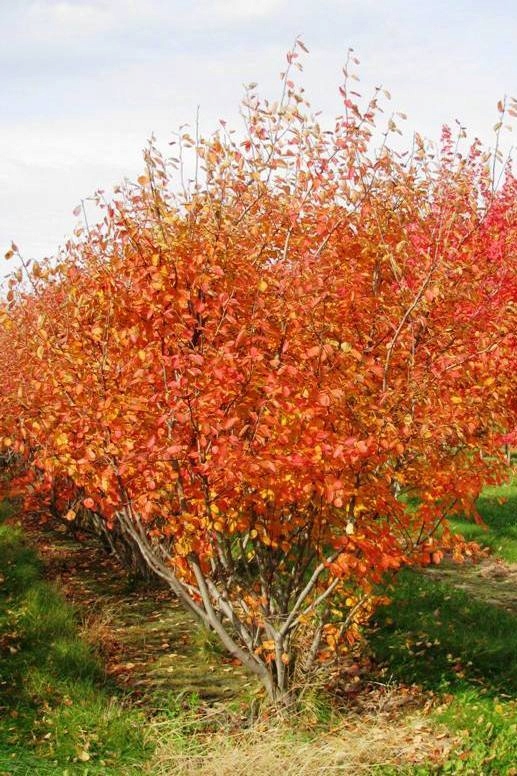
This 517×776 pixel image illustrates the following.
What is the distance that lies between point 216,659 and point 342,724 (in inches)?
86.4

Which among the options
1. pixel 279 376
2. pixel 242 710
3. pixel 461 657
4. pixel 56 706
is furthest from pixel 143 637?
pixel 279 376

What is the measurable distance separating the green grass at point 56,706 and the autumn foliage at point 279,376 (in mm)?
1179

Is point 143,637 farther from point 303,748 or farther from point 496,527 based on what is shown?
point 496,527

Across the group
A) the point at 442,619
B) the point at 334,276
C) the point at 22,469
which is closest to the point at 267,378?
the point at 334,276

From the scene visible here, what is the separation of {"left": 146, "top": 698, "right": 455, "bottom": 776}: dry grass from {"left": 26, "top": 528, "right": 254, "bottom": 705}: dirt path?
42.2 inches

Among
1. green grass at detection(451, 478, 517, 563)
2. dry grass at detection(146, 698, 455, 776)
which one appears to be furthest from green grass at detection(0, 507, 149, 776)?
green grass at detection(451, 478, 517, 563)

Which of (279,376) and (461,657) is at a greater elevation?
(279,376)

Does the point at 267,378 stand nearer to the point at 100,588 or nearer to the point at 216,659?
the point at 216,659

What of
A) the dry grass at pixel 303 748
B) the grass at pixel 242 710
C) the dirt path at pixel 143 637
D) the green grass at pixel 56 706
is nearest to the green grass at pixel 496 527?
the grass at pixel 242 710

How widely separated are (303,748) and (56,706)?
7.64 feet

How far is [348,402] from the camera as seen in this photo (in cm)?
584

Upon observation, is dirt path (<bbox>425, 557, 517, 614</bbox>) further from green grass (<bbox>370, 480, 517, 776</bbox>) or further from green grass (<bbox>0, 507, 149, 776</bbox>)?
green grass (<bbox>0, 507, 149, 776</bbox>)

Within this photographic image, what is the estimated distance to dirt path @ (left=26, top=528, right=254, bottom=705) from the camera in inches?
304

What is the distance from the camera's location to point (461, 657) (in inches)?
316
